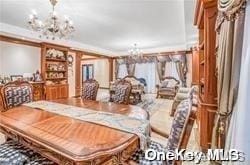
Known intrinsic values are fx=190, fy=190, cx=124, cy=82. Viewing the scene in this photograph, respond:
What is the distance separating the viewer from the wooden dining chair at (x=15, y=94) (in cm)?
272

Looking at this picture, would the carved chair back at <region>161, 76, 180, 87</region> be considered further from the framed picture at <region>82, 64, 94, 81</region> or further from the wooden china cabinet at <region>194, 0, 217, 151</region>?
the wooden china cabinet at <region>194, 0, 217, 151</region>

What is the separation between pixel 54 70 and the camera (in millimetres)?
6852

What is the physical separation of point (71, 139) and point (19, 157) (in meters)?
0.57

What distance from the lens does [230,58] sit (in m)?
1.70

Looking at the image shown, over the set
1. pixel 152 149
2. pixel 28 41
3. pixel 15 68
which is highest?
pixel 28 41

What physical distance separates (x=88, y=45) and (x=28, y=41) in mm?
2547

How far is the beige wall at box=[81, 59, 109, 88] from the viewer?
1172cm

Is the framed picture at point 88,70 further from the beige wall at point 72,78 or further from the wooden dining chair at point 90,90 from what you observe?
the wooden dining chair at point 90,90

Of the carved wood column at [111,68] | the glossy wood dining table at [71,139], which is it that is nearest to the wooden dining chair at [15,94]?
the glossy wood dining table at [71,139]

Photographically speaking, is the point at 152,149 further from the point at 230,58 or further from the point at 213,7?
the point at 213,7

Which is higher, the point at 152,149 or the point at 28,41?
the point at 28,41

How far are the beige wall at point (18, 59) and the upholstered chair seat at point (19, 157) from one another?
14.9ft

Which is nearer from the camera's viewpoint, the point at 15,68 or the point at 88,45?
the point at 15,68

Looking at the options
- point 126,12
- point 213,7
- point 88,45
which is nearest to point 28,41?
point 88,45
